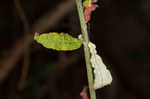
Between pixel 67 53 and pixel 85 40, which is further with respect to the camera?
pixel 67 53

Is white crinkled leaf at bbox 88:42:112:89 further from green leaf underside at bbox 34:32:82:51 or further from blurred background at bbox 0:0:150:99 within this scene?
blurred background at bbox 0:0:150:99

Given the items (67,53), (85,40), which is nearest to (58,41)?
(85,40)

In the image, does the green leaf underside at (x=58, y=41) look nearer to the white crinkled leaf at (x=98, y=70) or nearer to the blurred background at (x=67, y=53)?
the white crinkled leaf at (x=98, y=70)

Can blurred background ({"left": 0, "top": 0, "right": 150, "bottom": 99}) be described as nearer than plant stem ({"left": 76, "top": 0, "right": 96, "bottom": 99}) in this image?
No

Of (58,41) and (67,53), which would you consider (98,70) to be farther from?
(67,53)

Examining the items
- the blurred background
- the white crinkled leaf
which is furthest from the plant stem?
the blurred background

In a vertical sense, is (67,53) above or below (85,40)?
below
